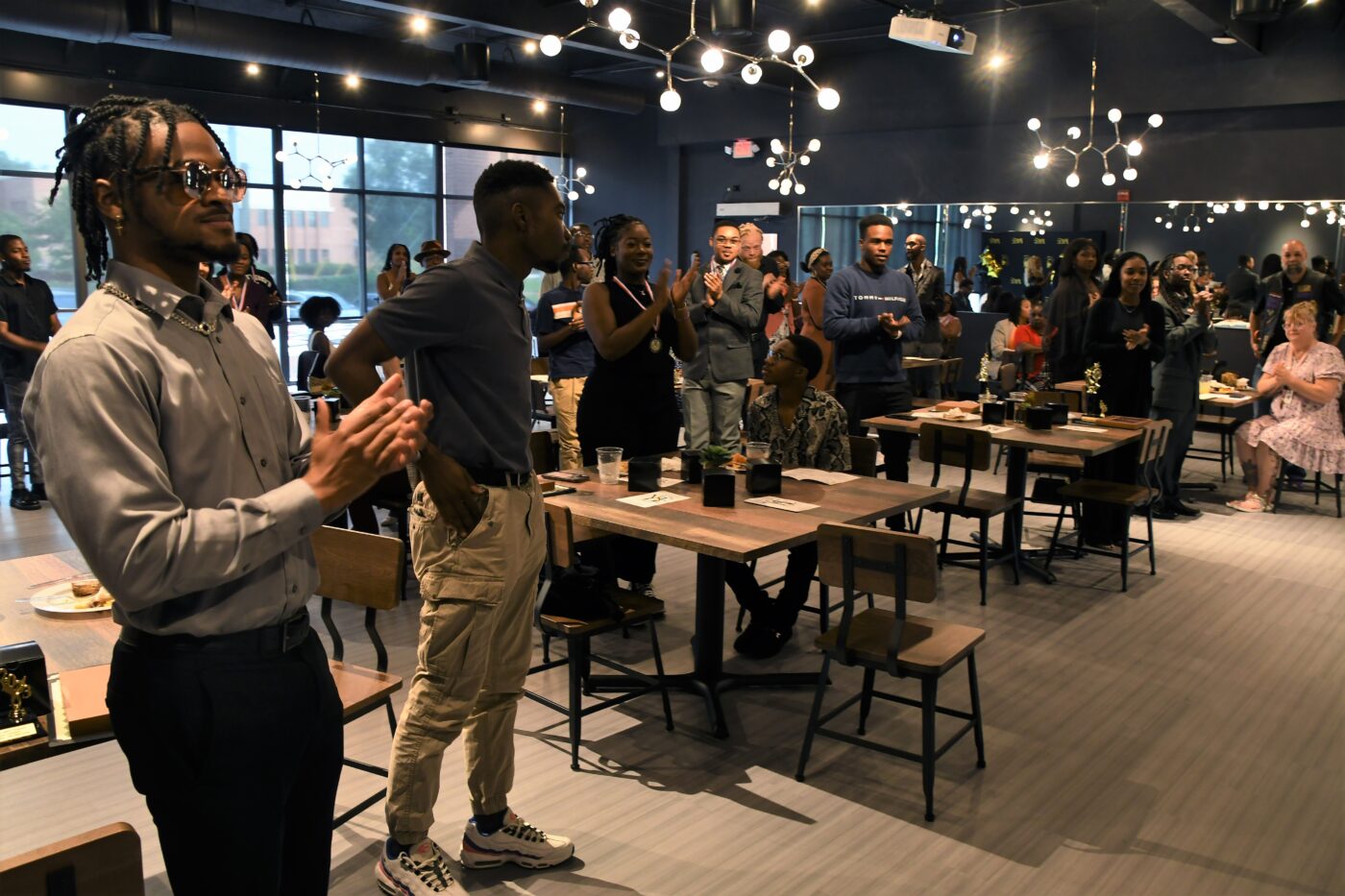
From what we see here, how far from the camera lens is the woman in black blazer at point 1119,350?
6.17m

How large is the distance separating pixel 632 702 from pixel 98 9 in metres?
7.30

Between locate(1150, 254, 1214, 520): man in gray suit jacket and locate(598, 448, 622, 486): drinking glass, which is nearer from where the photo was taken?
locate(598, 448, 622, 486): drinking glass

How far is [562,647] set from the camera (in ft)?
14.8

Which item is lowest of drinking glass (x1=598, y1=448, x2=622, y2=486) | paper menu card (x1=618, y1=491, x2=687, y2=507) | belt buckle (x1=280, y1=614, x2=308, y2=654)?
paper menu card (x1=618, y1=491, x2=687, y2=507)

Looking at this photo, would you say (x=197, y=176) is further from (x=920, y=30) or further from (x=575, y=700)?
(x=920, y=30)

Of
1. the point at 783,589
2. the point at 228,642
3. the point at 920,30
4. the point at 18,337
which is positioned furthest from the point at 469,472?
the point at 920,30

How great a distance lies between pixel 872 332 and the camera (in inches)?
223

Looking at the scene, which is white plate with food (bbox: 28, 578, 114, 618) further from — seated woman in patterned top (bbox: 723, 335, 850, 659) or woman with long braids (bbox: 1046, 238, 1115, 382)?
woman with long braids (bbox: 1046, 238, 1115, 382)

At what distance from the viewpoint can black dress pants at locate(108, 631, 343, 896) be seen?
4.54 feet

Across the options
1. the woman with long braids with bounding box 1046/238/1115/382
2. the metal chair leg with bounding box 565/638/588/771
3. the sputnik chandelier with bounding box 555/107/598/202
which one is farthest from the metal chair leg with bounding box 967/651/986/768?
the sputnik chandelier with bounding box 555/107/598/202

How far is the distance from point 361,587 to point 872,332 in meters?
3.54

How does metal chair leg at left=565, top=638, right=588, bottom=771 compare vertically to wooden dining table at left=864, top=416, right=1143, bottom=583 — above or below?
below

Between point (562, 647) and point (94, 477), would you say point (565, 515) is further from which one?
point (94, 477)

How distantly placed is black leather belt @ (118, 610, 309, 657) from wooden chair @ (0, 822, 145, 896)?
24 centimetres
